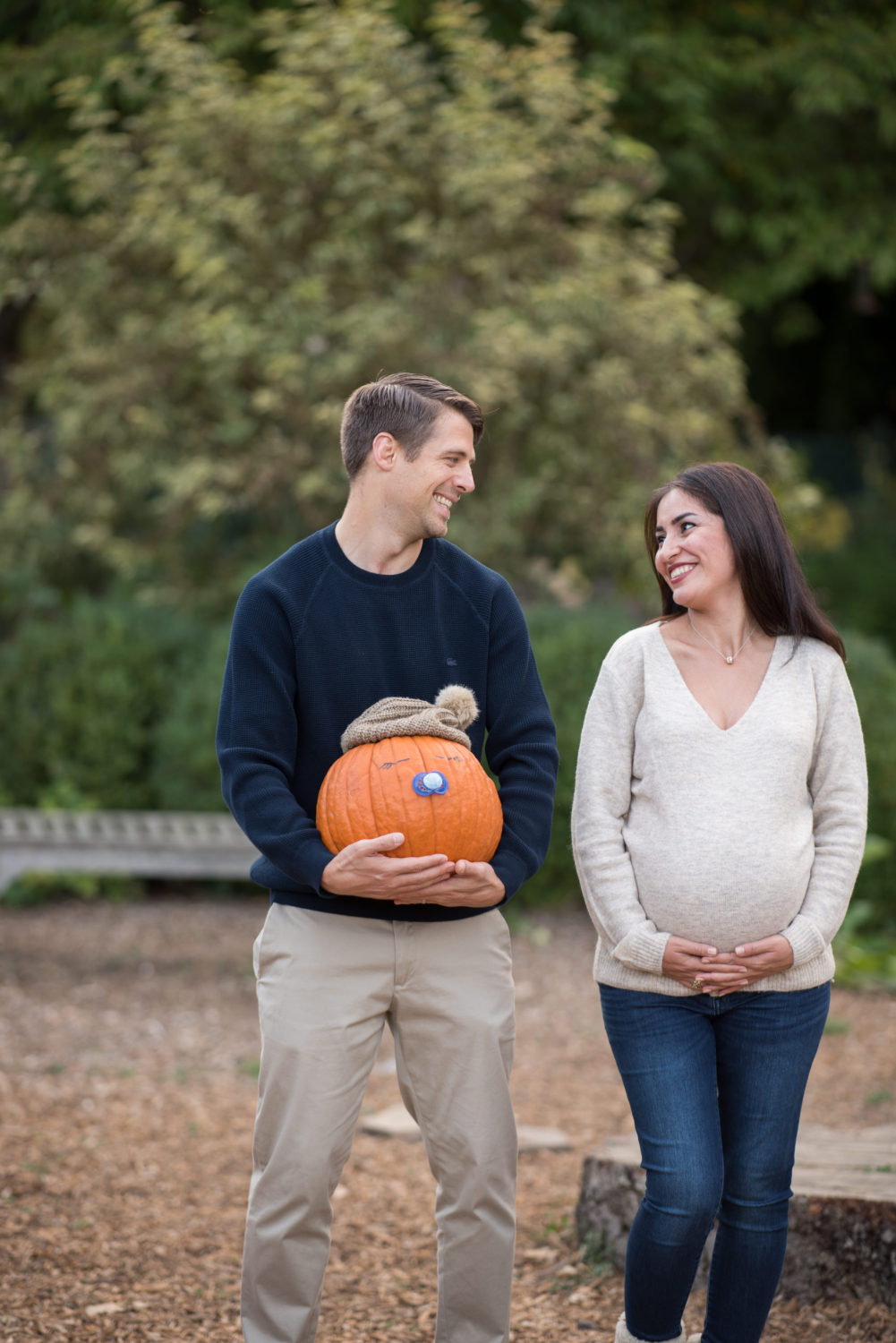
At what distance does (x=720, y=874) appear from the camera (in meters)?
2.54

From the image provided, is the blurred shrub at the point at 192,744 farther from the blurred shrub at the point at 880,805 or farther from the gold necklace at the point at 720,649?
the gold necklace at the point at 720,649

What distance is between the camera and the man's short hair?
2.65 meters

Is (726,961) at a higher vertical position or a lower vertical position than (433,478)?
lower

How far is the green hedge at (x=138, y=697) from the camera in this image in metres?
7.26

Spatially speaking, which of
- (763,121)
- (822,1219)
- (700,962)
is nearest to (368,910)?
(700,962)

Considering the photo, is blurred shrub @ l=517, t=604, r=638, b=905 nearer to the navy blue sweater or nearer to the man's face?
the navy blue sweater

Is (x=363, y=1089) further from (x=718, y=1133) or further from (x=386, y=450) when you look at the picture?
(x=386, y=450)

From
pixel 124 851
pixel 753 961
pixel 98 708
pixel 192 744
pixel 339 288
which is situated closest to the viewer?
pixel 753 961

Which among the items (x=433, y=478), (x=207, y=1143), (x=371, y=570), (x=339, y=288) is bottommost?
(x=207, y=1143)

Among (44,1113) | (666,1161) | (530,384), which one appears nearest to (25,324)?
(530,384)

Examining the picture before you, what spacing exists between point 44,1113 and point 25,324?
7.58 m

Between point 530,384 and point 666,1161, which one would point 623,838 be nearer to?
point 666,1161

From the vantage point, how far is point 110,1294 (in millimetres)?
3369

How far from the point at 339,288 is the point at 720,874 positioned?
6.36 m
